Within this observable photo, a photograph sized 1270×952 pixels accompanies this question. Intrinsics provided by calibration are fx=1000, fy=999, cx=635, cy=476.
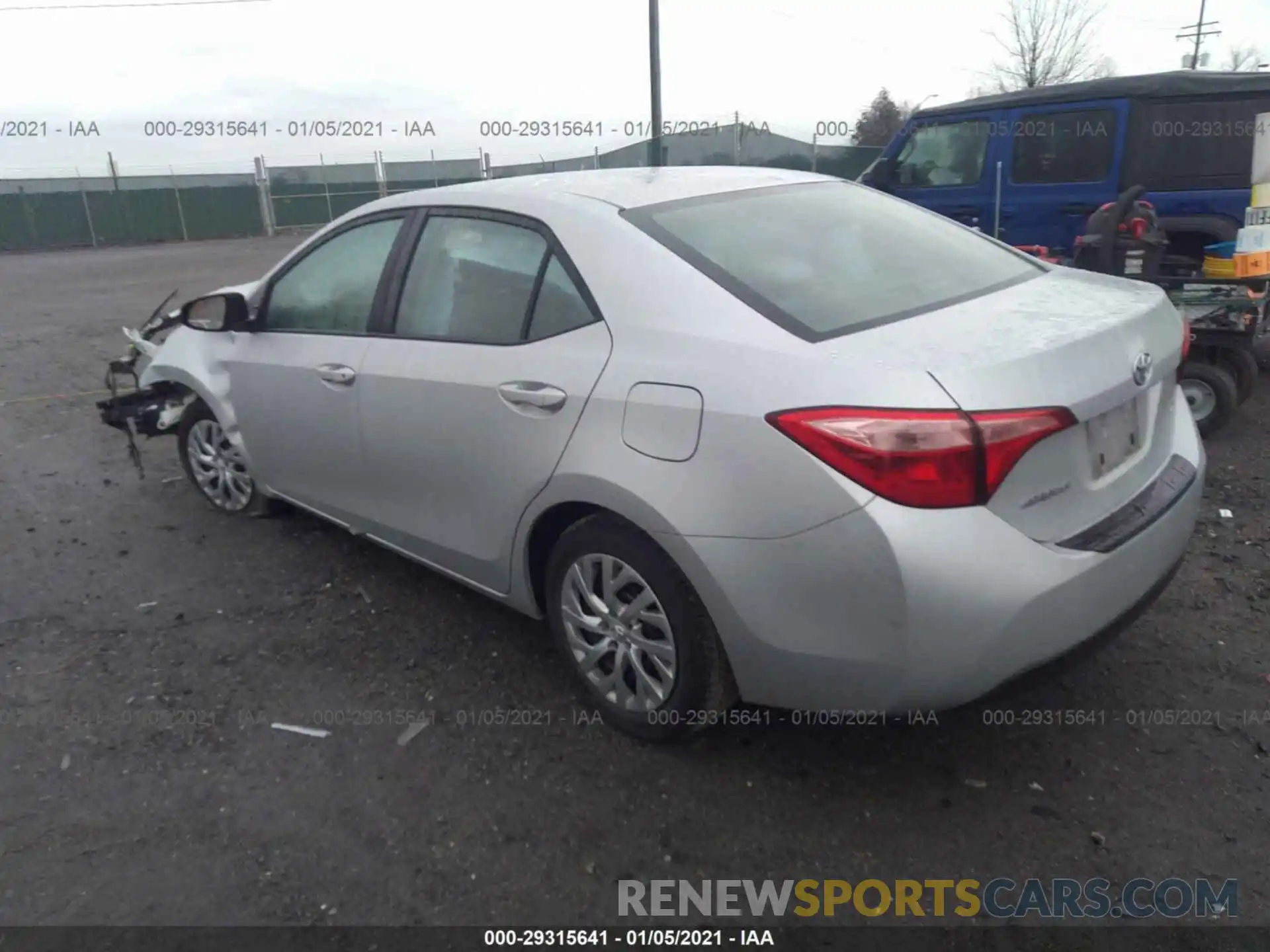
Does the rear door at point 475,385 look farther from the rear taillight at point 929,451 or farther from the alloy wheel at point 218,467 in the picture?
the alloy wheel at point 218,467

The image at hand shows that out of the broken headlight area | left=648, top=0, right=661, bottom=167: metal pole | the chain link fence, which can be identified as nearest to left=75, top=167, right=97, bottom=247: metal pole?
the chain link fence

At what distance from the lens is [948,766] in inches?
115

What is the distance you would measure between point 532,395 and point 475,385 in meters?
0.28

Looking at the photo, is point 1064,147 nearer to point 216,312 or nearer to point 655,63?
point 216,312

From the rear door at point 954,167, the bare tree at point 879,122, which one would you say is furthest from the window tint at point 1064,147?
the bare tree at point 879,122

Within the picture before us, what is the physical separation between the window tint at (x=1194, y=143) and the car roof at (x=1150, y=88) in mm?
74

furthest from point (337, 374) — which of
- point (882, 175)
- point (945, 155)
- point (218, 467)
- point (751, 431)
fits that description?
point (882, 175)

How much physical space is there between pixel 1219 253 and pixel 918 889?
5815 mm

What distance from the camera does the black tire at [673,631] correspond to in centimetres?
272

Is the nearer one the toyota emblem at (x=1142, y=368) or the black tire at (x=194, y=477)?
the toyota emblem at (x=1142, y=368)

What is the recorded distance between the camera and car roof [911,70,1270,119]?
7.15 m

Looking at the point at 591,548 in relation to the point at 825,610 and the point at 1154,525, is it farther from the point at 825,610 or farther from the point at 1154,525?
the point at 1154,525

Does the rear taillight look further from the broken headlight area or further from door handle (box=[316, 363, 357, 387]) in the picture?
the broken headlight area

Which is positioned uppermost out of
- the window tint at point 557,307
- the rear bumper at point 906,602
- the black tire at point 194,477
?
the window tint at point 557,307
